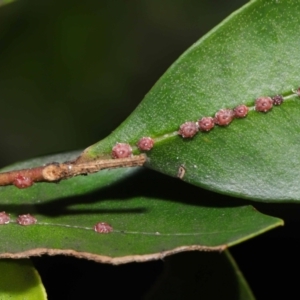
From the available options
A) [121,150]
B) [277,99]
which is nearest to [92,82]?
[121,150]

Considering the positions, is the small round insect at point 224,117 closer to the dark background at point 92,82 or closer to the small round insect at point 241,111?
the small round insect at point 241,111

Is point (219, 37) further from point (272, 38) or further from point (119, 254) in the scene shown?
point (119, 254)

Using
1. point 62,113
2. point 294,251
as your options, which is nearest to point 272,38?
point 294,251

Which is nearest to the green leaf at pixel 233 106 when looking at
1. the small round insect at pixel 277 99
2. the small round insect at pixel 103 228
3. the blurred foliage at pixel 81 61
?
the small round insect at pixel 277 99

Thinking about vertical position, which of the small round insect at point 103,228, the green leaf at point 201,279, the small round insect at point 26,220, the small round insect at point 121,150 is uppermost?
the small round insect at point 121,150

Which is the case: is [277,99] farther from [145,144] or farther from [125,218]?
[125,218]
